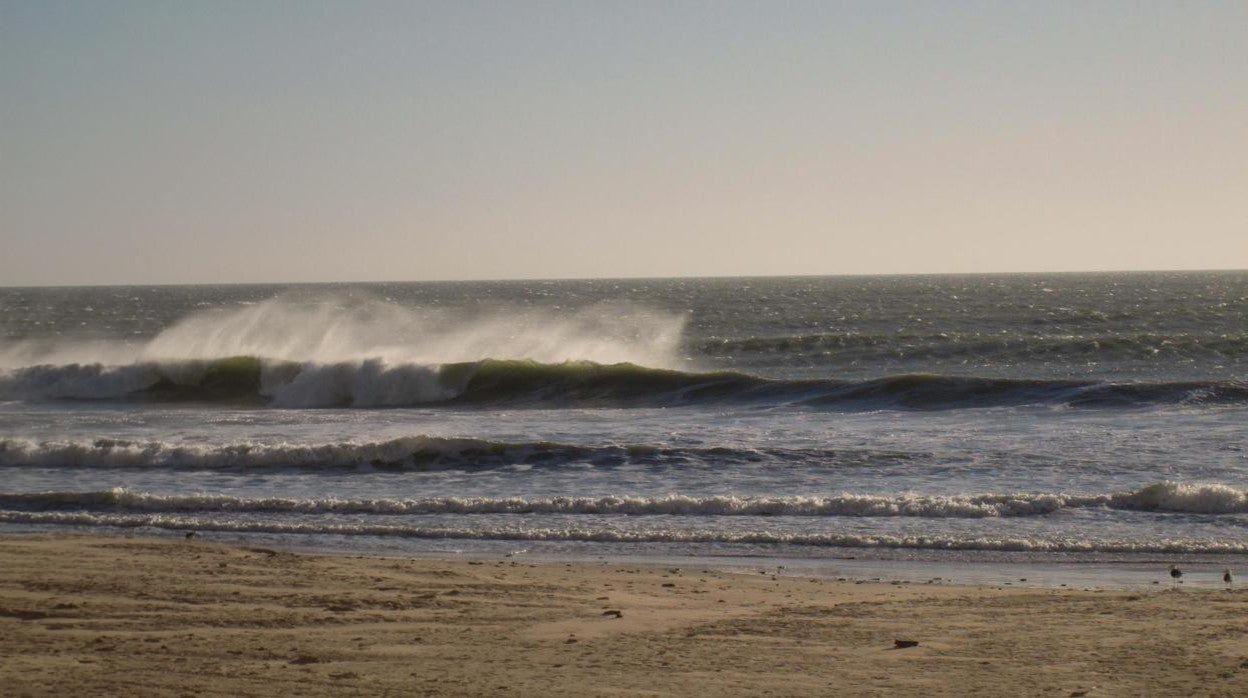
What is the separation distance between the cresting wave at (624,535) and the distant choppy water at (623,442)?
0.04m

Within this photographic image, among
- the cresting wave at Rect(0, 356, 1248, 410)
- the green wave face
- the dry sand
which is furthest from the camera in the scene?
the green wave face

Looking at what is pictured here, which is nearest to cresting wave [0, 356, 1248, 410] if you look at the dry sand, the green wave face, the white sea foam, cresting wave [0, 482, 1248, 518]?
the green wave face

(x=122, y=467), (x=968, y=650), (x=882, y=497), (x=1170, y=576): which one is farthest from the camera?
(x=122, y=467)

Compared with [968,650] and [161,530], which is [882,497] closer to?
[968,650]

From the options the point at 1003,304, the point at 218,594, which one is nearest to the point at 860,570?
the point at 218,594

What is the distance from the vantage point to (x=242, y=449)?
60.2ft

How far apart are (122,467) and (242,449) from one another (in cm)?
178

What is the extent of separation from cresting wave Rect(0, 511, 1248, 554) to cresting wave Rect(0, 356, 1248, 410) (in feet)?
45.4

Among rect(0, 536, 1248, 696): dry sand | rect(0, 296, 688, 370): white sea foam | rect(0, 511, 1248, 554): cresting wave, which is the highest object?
rect(0, 296, 688, 370): white sea foam

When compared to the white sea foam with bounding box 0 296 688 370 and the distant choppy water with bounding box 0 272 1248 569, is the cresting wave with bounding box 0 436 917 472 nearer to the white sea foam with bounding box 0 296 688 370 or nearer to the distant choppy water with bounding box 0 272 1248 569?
the distant choppy water with bounding box 0 272 1248 569

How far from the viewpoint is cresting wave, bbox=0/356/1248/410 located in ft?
85.5

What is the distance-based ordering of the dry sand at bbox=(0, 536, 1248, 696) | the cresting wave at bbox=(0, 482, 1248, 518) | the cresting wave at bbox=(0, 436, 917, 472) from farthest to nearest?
1. the cresting wave at bbox=(0, 436, 917, 472)
2. the cresting wave at bbox=(0, 482, 1248, 518)
3. the dry sand at bbox=(0, 536, 1248, 696)

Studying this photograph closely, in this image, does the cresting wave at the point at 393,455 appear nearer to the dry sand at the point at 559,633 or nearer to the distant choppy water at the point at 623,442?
the distant choppy water at the point at 623,442

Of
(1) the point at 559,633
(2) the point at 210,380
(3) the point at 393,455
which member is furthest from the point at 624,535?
(2) the point at 210,380
